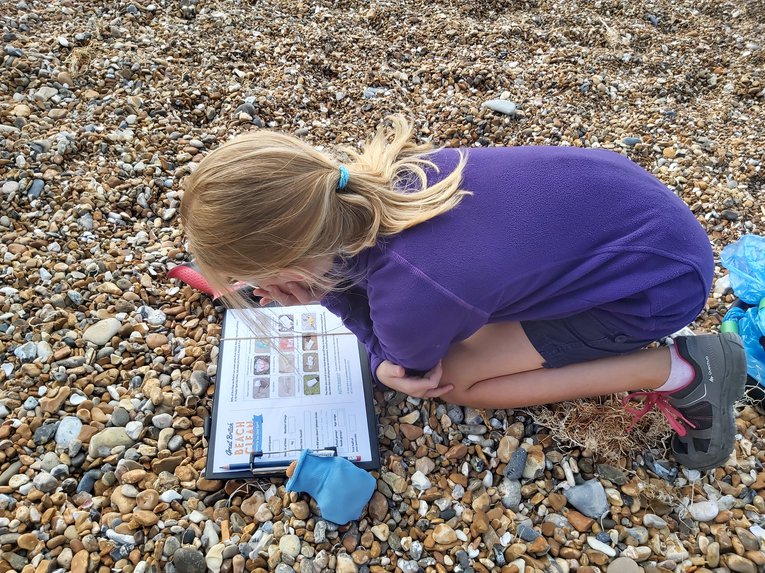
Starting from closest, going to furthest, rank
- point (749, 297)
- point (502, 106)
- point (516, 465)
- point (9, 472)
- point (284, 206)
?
1. point (284, 206)
2. point (9, 472)
3. point (516, 465)
4. point (749, 297)
5. point (502, 106)

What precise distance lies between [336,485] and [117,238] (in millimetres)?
1309

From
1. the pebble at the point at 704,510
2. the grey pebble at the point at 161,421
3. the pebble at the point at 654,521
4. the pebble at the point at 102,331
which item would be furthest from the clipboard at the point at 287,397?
the pebble at the point at 704,510

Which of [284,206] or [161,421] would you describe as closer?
[284,206]

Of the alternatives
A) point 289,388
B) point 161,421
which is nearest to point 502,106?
point 289,388

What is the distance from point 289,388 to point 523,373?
0.72 m

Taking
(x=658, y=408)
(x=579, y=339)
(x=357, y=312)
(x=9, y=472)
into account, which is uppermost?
(x=579, y=339)

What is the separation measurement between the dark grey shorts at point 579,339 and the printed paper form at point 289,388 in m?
0.57

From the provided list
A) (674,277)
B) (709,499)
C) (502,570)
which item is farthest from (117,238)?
(709,499)

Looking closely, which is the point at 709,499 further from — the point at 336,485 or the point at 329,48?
the point at 329,48

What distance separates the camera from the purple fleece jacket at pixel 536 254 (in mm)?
1323

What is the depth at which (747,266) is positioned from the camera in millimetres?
2057

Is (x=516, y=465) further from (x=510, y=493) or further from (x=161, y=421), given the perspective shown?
(x=161, y=421)

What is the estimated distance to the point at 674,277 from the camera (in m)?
1.39

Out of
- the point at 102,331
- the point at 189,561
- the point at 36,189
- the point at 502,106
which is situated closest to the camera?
the point at 189,561
